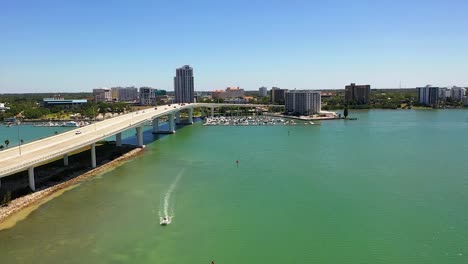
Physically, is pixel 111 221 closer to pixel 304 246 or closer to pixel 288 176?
pixel 304 246

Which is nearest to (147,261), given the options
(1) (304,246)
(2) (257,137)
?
(1) (304,246)

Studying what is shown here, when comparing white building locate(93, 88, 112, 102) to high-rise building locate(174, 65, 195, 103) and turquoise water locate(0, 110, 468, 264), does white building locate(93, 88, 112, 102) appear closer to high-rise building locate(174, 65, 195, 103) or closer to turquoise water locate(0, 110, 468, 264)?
high-rise building locate(174, 65, 195, 103)

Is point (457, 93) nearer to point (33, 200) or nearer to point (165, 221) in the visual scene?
point (165, 221)

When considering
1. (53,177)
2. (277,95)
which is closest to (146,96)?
(277,95)

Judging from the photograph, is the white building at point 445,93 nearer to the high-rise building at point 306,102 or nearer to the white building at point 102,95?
the high-rise building at point 306,102

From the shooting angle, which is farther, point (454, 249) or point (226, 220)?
point (226, 220)

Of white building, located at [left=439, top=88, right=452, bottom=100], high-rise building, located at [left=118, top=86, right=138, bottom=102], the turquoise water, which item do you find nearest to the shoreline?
the turquoise water
